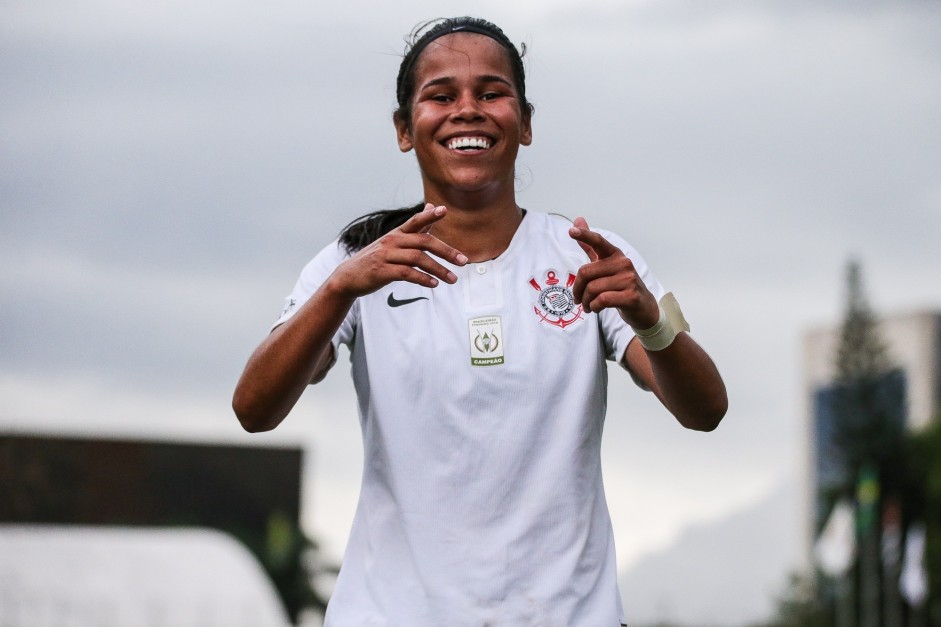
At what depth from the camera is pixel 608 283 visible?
3.85m

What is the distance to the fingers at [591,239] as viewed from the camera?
3.84 metres

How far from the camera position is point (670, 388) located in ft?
13.4

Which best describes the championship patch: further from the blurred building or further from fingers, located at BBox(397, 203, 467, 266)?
the blurred building

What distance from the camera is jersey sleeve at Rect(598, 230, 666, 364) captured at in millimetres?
4227

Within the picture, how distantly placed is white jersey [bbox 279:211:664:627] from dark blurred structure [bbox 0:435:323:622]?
56.8 m

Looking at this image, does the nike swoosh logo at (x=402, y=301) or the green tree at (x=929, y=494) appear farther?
the green tree at (x=929, y=494)

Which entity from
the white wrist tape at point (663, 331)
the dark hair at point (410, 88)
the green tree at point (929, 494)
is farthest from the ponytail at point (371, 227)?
the green tree at point (929, 494)

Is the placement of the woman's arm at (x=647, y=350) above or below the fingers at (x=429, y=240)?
below

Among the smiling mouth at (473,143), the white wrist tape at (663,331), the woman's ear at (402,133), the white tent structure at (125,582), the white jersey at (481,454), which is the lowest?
the white tent structure at (125,582)

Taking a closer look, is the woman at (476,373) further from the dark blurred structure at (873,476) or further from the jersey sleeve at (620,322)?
the dark blurred structure at (873,476)

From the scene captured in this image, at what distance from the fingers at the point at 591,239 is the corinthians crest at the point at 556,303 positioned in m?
0.27

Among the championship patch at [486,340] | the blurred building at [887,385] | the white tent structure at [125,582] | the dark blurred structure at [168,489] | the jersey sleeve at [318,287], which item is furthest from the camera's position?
the blurred building at [887,385]

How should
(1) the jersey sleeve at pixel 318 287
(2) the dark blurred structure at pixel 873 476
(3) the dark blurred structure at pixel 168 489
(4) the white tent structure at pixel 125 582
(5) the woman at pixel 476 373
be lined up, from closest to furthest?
(5) the woman at pixel 476 373, (1) the jersey sleeve at pixel 318 287, (4) the white tent structure at pixel 125 582, (3) the dark blurred structure at pixel 168 489, (2) the dark blurred structure at pixel 873 476

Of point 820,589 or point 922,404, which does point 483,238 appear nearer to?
point 820,589
